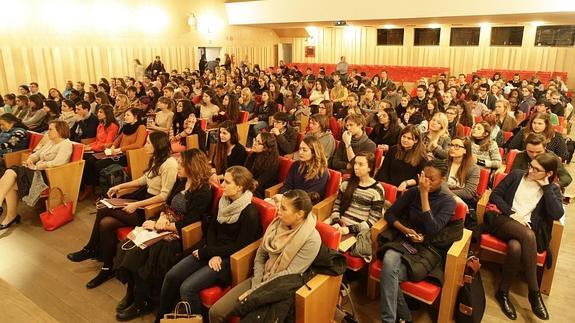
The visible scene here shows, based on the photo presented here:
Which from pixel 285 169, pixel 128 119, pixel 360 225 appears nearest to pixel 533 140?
pixel 360 225

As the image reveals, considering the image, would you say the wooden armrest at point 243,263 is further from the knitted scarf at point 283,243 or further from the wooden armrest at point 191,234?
the wooden armrest at point 191,234

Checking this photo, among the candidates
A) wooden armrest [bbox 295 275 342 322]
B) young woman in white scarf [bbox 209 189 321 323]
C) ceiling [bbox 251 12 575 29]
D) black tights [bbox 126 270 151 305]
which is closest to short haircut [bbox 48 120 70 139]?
black tights [bbox 126 270 151 305]

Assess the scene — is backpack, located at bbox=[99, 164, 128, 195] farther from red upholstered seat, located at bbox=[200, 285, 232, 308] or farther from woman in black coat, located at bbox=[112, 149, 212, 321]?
red upholstered seat, located at bbox=[200, 285, 232, 308]

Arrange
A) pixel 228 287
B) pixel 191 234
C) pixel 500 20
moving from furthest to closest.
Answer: pixel 500 20 → pixel 191 234 → pixel 228 287

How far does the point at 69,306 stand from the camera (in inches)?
127

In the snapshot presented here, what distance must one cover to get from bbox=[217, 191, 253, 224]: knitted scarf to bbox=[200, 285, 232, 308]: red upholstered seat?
47 cm

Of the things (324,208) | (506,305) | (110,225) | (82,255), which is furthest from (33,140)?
(506,305)

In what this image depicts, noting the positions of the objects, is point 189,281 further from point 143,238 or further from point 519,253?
point 519,253

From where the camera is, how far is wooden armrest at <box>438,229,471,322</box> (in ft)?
8.85

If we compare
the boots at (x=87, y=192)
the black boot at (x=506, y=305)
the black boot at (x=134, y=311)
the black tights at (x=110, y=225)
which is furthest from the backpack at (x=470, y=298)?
the boots at (x=87, y=192)

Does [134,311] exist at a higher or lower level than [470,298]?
lower

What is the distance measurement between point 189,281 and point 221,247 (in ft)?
1.03

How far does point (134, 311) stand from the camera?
3.10 meters

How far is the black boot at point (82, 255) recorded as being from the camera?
3807 millimetres
